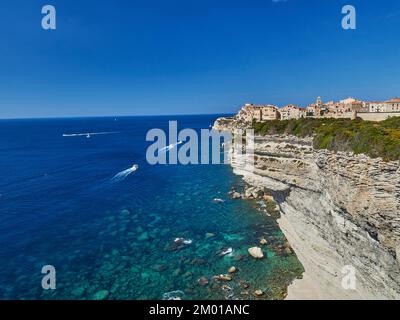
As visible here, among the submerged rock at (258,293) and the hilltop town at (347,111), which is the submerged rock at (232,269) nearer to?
the submerged rock at (258,293)

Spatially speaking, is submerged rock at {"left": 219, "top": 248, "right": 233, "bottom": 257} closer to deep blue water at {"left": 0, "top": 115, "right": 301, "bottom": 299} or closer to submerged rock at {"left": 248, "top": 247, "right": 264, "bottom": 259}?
deep blue water at {"left": 0, "top": 115, "right": 301, "bottom": 299}

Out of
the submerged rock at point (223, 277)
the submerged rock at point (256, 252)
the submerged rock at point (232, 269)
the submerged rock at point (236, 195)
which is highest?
the submerged rock at point (236, 195)

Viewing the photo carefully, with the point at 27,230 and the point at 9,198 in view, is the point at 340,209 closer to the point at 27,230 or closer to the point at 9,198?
the point at 27,230

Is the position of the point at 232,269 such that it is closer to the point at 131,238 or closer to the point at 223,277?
the point at 223,277

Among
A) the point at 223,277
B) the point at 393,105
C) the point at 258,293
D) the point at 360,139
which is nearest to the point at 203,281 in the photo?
the point at 223,277

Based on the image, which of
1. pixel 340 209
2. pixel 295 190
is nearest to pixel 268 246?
pixel 295 190

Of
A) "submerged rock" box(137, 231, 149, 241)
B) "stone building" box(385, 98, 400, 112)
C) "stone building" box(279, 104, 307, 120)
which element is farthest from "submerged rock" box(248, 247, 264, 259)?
"stone building" box(279, 104, 307, 120)

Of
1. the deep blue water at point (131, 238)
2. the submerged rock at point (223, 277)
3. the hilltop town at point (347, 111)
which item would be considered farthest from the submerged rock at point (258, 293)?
the hilltop town at point (347, 111)
